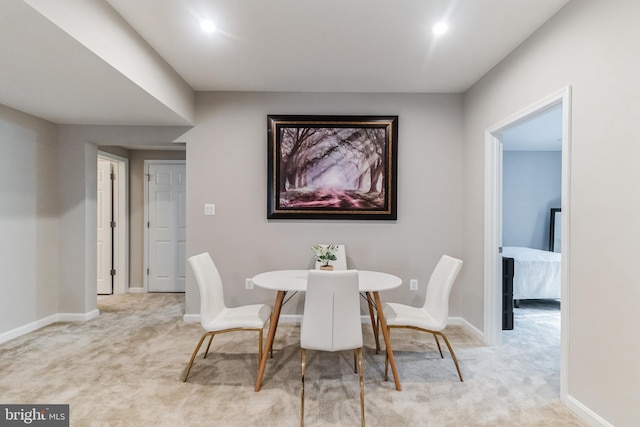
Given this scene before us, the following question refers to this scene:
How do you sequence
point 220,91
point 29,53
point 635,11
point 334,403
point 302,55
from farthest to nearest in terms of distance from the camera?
point 220,91
point 302,55
point 334,403
point 29,53
point 635,11

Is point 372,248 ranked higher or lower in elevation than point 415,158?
lower

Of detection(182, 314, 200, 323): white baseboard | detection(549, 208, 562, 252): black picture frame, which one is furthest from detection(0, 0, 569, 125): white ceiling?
detection(549, 208, 562, 252): black picture frame

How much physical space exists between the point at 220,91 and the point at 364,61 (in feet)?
5.38

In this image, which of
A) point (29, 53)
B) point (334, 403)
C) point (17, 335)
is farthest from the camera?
point (17, 335)

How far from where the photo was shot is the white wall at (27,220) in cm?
289

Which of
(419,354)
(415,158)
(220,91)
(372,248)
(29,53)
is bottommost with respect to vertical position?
(419,354)

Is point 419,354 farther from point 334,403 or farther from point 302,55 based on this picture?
point 302,55

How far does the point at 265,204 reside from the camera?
341cm

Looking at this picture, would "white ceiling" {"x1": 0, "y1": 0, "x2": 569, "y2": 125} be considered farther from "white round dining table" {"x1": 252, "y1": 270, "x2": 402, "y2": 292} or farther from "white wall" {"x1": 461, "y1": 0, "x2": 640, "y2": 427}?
"white round dining table" {"x1": 252, "y1": 270, "x2": 402, "y2": 292}

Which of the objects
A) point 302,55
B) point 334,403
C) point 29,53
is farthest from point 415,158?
point 29,53

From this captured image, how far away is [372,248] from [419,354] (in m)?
1.15

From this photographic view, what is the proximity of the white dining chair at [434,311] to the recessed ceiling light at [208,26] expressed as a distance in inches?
97.1

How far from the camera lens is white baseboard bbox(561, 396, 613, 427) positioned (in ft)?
5.55

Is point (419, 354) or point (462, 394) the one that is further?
point (419, 354)
